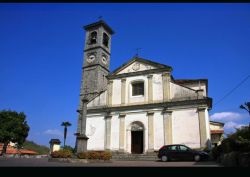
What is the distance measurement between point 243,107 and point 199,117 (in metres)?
Result: 4.80

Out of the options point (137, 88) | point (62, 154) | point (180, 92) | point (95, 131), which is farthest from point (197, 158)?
point (95, 131)

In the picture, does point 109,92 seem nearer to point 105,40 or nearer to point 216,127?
point 105,40

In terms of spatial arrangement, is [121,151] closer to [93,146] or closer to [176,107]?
[93,146]

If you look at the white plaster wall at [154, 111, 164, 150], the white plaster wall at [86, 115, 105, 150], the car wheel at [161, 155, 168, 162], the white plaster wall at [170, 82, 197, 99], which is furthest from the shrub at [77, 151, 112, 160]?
the white plaster wall at [170, 82, 197, 99]

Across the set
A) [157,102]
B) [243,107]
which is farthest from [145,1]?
[157,102]

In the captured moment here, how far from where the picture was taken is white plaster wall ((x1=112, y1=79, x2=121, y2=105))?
26.0m

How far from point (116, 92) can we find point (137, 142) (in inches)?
225

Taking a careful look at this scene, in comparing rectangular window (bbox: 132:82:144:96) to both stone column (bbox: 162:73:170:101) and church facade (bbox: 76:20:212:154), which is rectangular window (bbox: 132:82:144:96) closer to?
church facade (bbox: 76:20:212:154)

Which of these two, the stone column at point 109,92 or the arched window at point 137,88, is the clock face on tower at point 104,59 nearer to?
the stone column at point 109,92

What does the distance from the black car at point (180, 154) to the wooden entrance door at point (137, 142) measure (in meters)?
6.31

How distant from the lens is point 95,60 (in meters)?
35.2

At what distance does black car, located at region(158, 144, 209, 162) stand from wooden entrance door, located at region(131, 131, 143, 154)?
631 centimetres

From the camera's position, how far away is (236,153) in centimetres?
966

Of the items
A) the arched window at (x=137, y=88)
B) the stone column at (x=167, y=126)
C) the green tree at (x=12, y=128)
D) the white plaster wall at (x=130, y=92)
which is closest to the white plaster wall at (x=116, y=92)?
the white plaster wall at (x=130, y=92)
